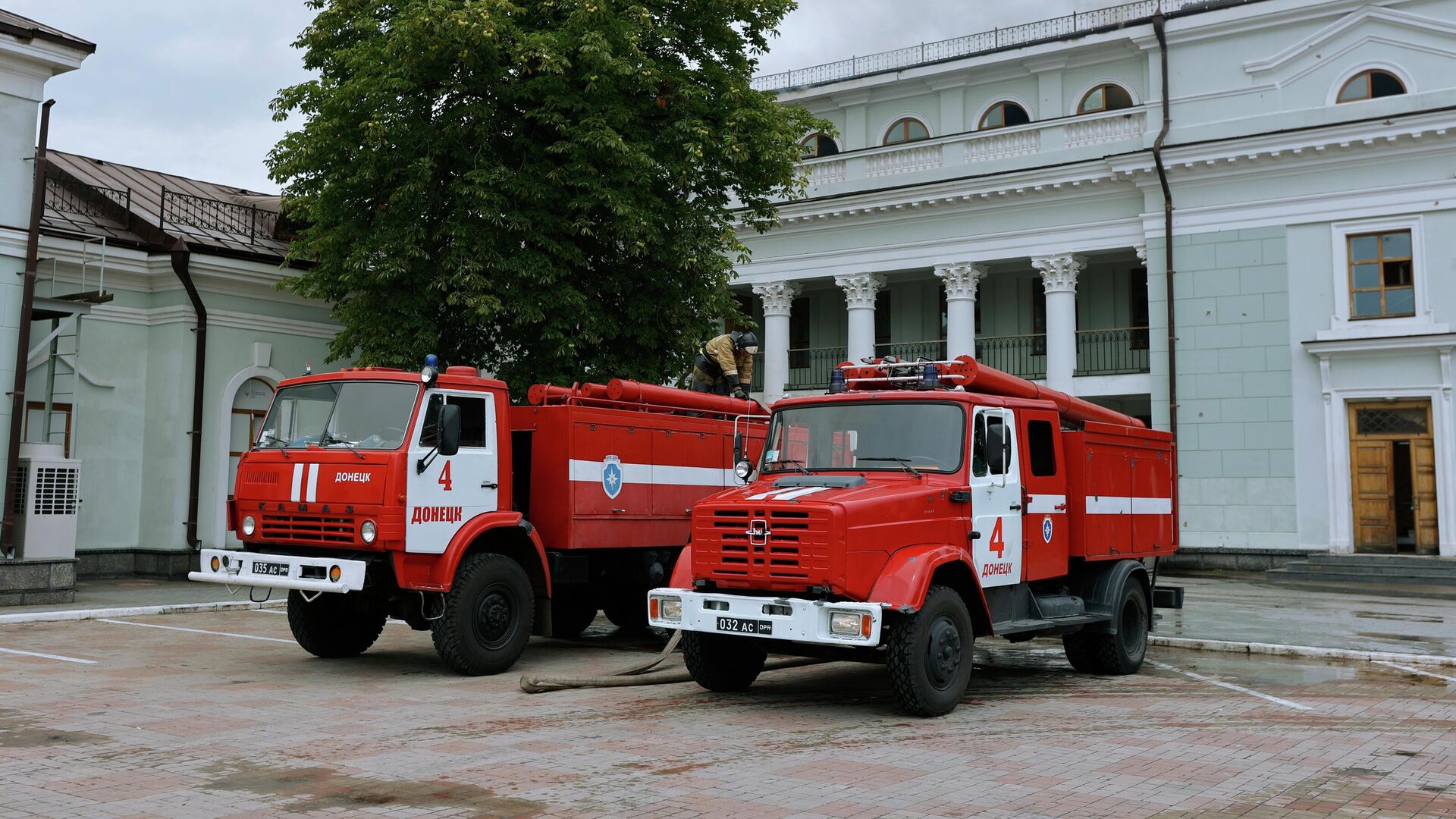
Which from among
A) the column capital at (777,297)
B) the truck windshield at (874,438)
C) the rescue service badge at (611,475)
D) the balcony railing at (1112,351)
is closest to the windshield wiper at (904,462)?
the truck windshield at (874,438)

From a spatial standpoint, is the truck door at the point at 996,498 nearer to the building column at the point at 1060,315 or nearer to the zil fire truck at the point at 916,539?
the zil fire truck at the point at 916,539

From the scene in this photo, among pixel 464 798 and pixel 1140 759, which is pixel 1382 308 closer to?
pixel 1140 759

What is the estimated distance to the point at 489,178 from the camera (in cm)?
1708

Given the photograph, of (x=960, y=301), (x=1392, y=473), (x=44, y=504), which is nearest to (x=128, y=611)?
(x=44, y=504)

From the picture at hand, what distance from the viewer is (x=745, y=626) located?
355 inches

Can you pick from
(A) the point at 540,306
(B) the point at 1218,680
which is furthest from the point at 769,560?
(A) the point at 540,306

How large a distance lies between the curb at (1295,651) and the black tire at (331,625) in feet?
28.2

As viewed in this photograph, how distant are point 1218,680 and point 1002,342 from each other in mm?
21765

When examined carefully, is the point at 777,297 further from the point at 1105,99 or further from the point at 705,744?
the point at 705,744

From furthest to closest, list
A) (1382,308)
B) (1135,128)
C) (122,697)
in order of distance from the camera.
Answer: (1135,128) → (1382,308) → (122,697)

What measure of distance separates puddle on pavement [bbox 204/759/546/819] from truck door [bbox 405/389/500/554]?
368cm

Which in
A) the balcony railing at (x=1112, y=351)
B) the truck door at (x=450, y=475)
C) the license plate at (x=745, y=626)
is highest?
the balcony railing at (x=1112, y=351)

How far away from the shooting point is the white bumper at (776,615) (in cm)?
851

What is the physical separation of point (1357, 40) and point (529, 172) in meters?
18.9
